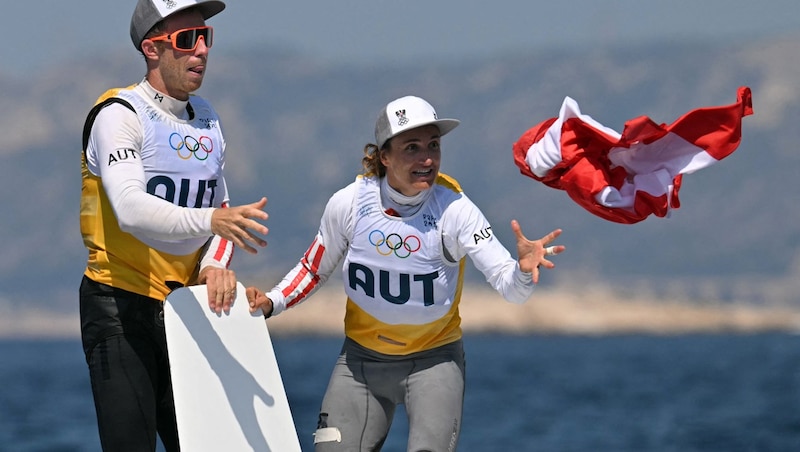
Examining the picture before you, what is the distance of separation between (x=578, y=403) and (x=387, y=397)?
50.3 meters

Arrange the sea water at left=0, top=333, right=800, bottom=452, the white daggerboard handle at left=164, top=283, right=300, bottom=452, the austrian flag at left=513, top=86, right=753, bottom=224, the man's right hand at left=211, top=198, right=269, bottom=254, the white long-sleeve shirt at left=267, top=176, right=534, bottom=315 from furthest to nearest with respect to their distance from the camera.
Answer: the sea water at left=0, top=333, right=800, bottom=452, the austrian flag at left=513, top=86, right=753, bottom=224, the white long-sleeve shirt at left=267, top=176, right=534, bottom=315, the white daggerboard handle at left=164, top=283, right=300, bottom=452, the man's right hand at left=211, top=198, right=269, bottom=254

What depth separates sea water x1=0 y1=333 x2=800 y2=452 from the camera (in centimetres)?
4016

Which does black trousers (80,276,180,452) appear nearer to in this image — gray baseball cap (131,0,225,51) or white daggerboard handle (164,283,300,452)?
white daggerboard handle (164,283,300,452)

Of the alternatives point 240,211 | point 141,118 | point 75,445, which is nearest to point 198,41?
point 141,118

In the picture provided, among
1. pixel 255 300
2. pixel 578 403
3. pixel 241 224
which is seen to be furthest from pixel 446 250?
pixel 578 403

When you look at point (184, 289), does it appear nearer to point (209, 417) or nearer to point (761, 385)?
point (209, 417)

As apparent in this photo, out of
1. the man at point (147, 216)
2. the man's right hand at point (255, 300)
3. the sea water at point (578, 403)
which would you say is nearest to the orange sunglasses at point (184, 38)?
the man at point (147, 216)

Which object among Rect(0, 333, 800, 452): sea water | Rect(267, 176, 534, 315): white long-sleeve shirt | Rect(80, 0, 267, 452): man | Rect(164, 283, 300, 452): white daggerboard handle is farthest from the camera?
Rect(0, 333, 800, 452): sea water

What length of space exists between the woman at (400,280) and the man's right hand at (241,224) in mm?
1192

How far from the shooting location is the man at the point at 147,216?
7953mm

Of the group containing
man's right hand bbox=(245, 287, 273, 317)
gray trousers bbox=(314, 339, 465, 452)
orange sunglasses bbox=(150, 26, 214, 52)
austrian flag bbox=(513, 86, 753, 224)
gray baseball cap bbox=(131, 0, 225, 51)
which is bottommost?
gray trousers bbox=(314, 339, 465, 452)

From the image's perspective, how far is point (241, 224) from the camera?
7508mm

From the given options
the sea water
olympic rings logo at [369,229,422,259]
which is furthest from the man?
the sea water

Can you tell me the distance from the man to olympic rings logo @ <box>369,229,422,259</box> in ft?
2.84
